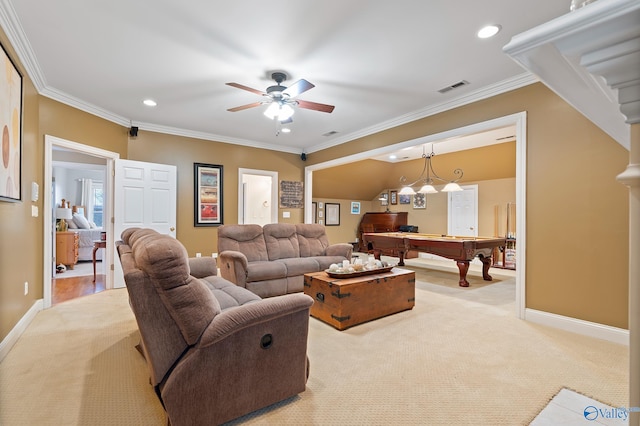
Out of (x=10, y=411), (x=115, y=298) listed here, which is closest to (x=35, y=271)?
(x=115, y=298)

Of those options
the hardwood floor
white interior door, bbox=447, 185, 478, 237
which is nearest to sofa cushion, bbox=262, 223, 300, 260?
the hardwood floor

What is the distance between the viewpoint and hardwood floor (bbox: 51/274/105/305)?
13.2 feet

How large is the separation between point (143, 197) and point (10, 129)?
88.4 inches

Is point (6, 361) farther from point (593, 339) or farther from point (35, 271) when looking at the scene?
point (593, 339)

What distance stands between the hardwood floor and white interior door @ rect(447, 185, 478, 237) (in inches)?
301

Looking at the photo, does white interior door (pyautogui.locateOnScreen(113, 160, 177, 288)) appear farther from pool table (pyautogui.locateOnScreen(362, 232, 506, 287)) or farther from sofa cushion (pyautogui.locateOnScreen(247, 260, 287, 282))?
pool table (pyautogui.locateOnScreen(362, 232, 506, 287))

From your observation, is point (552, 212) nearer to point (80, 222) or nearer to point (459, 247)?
point (459, 247)

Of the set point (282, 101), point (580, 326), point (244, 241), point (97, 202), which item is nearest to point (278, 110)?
point (282, 101)

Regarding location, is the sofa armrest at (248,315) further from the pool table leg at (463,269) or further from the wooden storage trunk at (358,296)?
the pool table leg at (463,269)

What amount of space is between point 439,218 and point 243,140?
5.57 meters

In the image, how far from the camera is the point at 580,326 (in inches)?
111

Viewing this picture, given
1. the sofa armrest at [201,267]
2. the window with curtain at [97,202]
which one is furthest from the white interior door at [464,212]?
the window with curtain at [97,202]

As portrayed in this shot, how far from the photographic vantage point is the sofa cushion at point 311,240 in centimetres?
468

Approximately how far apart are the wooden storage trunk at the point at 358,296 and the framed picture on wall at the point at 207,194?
3.04 metres
